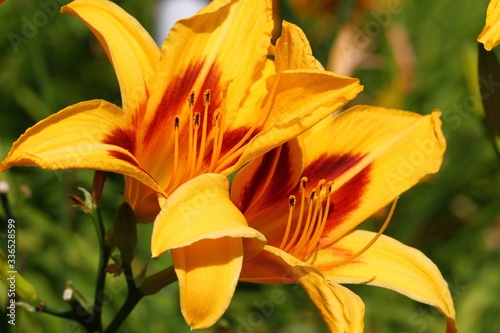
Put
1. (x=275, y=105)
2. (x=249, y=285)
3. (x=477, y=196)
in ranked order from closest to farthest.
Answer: (x=275, y=105) < (x=249, y=285) < (x=477, y=196)

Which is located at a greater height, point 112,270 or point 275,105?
point 275,105

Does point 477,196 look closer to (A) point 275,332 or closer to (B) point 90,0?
(A) point 275,332

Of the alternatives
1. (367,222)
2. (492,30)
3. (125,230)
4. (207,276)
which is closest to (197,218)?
(207,276)

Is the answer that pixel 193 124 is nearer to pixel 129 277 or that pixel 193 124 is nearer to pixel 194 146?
pixel 194 146

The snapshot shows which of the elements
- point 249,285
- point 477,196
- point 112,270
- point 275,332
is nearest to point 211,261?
point 112,270

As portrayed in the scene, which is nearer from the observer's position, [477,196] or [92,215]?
[92,215]

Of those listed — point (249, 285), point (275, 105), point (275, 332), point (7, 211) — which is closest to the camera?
point (275, 105)

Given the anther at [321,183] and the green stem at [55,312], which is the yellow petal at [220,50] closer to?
the anther at [321,183]
